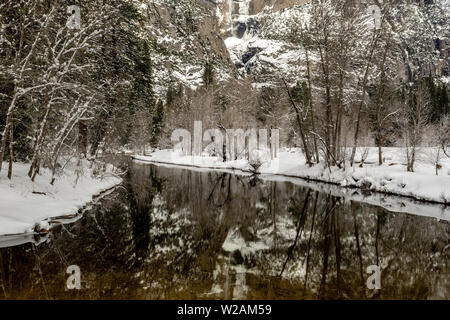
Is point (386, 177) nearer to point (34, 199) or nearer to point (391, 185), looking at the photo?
point (391, 185)

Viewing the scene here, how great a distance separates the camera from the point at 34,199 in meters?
11.0

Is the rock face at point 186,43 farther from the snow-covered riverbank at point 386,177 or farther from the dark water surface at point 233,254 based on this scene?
the dark water surface at point 233,254

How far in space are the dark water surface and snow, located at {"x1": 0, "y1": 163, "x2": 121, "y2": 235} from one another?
0.73 meters

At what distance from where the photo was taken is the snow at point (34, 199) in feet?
30.3

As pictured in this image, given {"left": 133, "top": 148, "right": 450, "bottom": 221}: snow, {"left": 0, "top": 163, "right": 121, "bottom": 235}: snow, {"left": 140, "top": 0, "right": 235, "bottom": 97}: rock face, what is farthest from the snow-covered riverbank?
{"left": 140, "top": 0, "right": 235, "bottom": 97}: rock face

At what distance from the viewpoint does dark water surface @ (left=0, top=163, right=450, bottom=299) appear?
5953 mm

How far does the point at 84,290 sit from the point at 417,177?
720 inches

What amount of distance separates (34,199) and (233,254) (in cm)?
739

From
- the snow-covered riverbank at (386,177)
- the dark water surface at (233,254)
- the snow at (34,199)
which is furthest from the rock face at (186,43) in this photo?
the dark water surface at (233,254)

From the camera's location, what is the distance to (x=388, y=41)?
70.6ft

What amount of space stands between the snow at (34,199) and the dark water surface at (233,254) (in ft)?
2.39

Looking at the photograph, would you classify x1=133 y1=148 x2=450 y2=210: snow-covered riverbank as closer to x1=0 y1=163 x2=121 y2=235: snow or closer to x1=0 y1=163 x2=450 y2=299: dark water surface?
x1=0 y1=163 x2=450 y2=299: dark water surface

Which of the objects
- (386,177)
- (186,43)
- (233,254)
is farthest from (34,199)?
(186,43)
